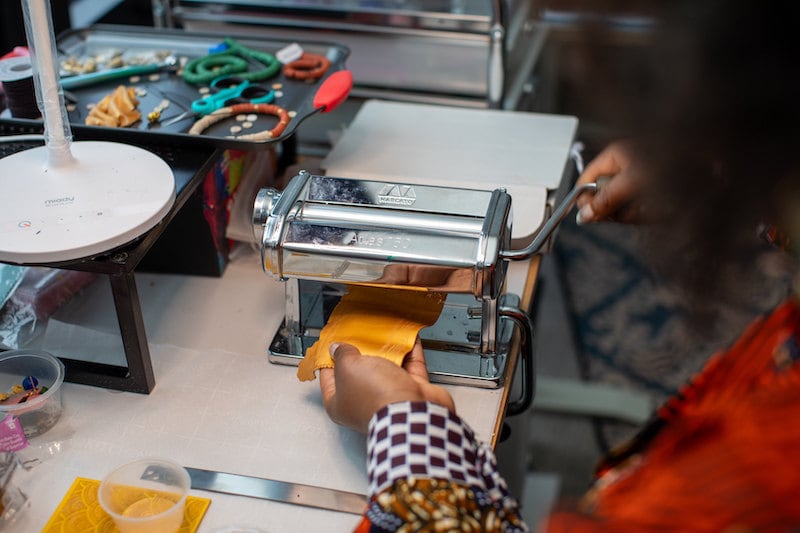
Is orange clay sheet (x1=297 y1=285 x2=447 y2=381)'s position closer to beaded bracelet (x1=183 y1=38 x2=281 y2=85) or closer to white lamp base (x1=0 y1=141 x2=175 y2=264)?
white lamp base (x1=0 y1=141 x2=175 y2=264)

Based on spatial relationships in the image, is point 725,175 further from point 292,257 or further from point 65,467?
point 65,467

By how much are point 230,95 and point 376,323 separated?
421 mm

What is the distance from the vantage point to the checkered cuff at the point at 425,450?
0.75 m

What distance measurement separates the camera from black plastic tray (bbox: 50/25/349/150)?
1085mm

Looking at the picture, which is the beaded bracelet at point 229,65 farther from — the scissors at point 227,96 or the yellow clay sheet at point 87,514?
the yellow clay sheet at point 87,514

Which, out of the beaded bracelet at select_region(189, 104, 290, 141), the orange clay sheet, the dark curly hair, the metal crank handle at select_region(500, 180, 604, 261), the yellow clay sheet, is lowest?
the yellow clay sheet

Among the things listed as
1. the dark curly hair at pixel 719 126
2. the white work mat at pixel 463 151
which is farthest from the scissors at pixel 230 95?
the dark curly hair at pixel 719 126

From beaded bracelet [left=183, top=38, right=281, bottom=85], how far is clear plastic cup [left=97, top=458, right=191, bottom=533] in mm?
585

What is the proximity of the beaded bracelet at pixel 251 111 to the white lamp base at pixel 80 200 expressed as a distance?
0.09 meters

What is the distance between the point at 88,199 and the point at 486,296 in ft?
1.43

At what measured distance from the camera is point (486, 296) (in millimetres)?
902

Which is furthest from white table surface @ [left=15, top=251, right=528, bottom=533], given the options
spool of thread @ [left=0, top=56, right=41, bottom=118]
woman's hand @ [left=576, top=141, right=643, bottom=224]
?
spool of thread @ [left=0, top=56, right=41, bottom=118]

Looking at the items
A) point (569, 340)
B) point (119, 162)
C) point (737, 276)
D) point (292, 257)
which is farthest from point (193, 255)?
point (569, 340)

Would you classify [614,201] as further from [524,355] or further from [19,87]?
[19,87]
